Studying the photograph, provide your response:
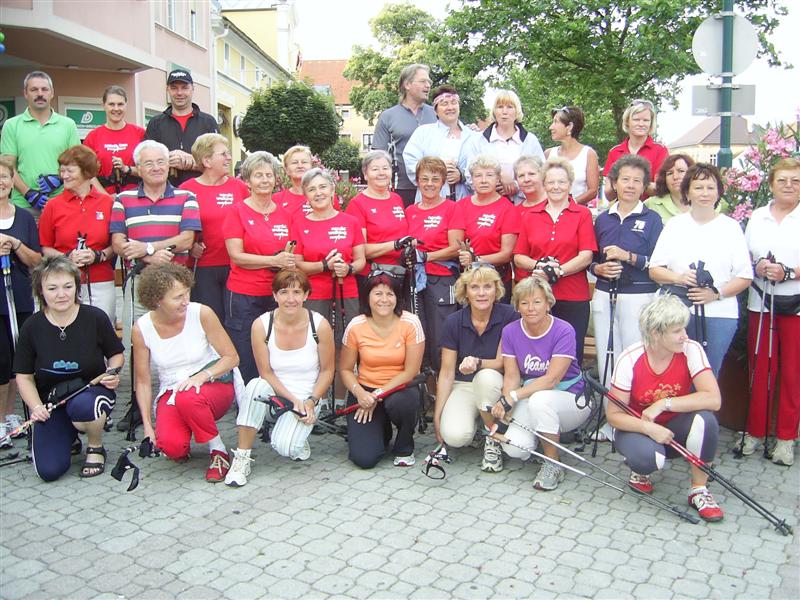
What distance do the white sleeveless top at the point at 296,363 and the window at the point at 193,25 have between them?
18.8 m

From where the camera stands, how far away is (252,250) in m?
5.82

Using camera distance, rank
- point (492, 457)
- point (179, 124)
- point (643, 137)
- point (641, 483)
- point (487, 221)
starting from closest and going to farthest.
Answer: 1. point (641, 483)
2. point (492, 457)
3. point (487, 221)
4. point (643, 137)
5. point (179, 124)

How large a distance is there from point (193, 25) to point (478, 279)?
1979 centimetres

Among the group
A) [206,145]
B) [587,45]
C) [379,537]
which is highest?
[587,45]

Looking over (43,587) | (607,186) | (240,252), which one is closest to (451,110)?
(607,186)

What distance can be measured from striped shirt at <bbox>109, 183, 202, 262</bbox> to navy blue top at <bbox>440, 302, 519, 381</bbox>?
2.15 metres

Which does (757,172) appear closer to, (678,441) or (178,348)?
(678,441)

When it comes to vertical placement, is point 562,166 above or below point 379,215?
above

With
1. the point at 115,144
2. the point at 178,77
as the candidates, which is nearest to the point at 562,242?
the point at 178,77

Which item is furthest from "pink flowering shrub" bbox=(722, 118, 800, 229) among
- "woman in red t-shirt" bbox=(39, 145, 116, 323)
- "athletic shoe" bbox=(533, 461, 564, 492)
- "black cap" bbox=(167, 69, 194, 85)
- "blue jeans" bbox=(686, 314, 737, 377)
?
"woman in red t-shirt" bbox=(39, 145, 116, 323)

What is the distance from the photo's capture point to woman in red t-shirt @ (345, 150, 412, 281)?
236 inches

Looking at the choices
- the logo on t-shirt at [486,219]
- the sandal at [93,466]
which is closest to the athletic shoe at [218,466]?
the sandal at [93,466]

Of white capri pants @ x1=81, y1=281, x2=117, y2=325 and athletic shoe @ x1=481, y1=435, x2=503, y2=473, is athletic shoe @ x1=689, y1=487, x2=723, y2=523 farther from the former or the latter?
white capri pants @ x1=81, y1=281, x2=117, y2=325

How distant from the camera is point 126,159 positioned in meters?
6.71
